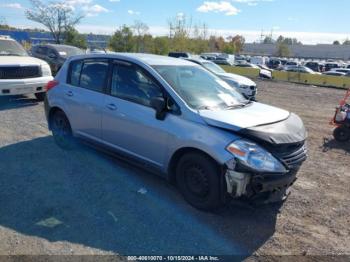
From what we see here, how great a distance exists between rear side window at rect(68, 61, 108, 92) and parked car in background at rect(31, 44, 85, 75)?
8840mm

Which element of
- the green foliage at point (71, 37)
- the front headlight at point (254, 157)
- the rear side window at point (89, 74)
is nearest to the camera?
the front headlight at point (254, 157)

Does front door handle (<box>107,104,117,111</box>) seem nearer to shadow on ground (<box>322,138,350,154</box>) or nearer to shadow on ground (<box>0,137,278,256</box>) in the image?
shadow on ground (<box>0,137,278,256</box>)

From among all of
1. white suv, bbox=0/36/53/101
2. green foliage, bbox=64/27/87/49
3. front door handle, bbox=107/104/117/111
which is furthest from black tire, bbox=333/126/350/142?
→ green foliage, bbox=64/27/87/49

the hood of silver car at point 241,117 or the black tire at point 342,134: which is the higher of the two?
the hood of silver car at point 241,117

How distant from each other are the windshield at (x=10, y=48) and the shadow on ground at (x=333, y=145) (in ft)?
28.2

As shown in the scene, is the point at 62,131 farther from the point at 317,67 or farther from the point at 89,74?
the point at 317,67

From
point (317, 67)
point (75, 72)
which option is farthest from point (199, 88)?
point (317, 67)

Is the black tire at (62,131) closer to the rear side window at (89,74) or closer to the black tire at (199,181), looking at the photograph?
the rear side window at (89,74)

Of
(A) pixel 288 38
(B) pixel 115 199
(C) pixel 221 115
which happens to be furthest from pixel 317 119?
(A) pixel 288 38

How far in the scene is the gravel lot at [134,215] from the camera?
10.7 ft

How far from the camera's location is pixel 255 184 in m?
3.47

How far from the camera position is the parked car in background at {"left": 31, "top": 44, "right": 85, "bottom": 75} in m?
14.0

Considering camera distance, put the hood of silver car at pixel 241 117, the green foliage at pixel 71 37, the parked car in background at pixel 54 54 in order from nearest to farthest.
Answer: the hood of silver car at pixel 241 117 → the parked car in background at pixel 54 54 → the green foliage at pixel 71 37

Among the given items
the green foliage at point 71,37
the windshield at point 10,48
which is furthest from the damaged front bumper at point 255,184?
the green foliage at point 71,37
